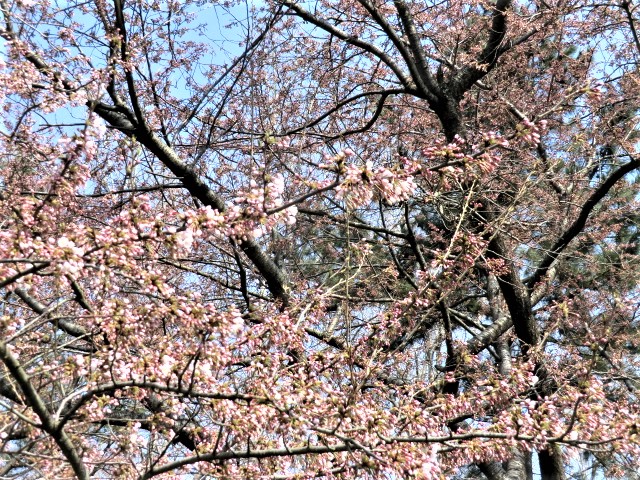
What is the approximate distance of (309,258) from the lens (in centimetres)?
998

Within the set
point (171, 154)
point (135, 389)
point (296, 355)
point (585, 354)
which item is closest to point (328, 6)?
point (171, 154)

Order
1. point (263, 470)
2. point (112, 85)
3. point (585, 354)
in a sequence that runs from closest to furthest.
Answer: point (263, 470) → point (112, 85) → point (585, 354)

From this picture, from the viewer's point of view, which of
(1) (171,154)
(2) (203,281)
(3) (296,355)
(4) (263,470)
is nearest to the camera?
(4) (263,470)

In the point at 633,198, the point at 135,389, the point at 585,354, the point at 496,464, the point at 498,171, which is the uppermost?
the point at 633,198

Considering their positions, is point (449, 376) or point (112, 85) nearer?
point (449, 376)

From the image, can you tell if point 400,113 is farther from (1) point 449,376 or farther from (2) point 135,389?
(2) point 135,389

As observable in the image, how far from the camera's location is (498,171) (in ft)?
24.2

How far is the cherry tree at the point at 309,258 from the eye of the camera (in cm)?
259

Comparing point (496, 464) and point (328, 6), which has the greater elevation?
point (328, 6)

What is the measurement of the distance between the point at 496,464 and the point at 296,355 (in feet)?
11.5

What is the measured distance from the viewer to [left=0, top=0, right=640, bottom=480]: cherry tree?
259cm

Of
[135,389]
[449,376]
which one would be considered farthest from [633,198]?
[135,389]

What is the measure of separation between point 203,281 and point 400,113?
3669 mm

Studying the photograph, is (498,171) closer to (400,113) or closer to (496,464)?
(400,113)
